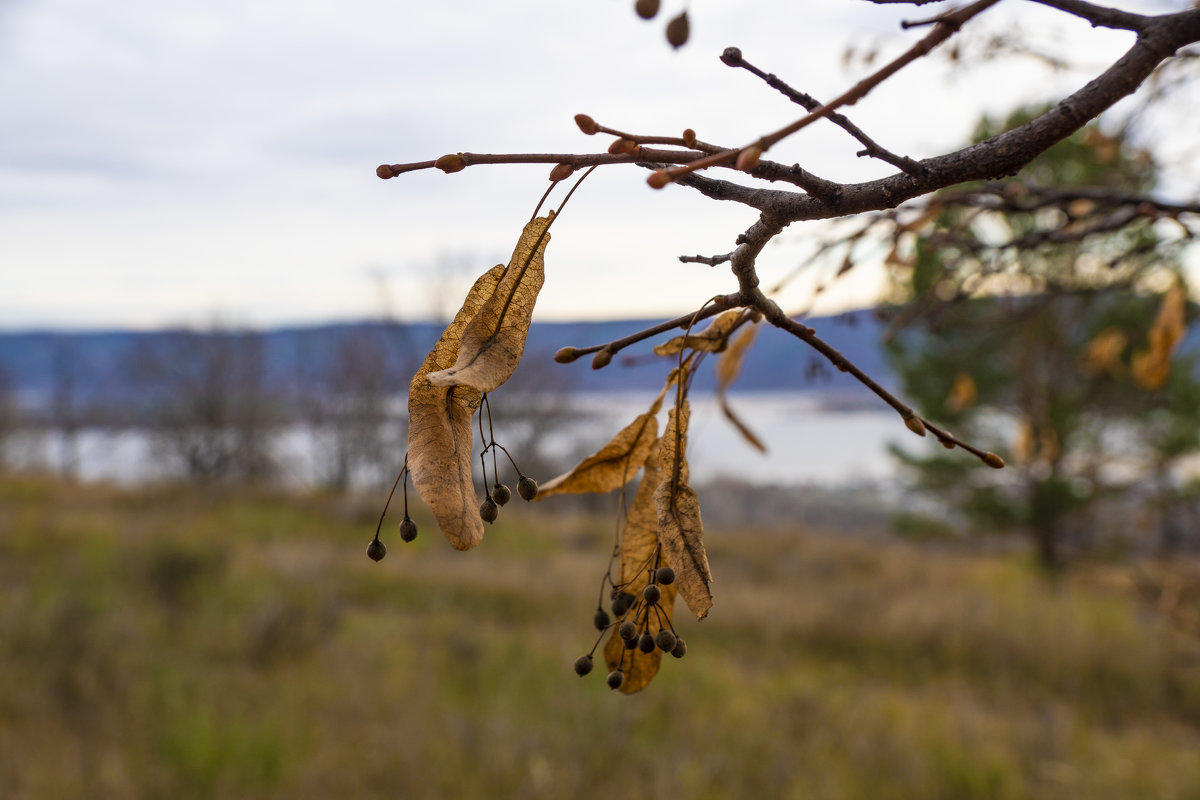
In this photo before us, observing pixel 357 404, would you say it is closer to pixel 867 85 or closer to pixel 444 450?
pixel 444 450

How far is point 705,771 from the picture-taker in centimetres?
391

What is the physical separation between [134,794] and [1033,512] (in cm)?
1173

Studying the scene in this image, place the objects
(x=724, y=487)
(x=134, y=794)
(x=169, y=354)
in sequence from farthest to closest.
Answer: (x=724, y=487)
(x=169, y=354)
(x=134, y=794)

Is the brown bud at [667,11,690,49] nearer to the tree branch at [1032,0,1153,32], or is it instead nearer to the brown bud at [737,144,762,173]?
the brown bud at [737,144,762,173]

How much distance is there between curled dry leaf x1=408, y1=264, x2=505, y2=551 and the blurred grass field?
2.77 metres

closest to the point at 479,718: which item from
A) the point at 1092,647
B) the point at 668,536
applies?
the point at 668,536

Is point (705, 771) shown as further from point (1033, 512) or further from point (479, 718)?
point (1033, 512)

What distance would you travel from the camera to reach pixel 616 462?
22.4 inches

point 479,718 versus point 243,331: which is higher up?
point 243,331

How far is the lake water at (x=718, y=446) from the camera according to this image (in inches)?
728

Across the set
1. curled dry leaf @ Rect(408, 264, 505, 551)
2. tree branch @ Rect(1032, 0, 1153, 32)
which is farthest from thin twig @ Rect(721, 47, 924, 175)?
curled dry leaf @ Rect(408, 264, 505, 551)

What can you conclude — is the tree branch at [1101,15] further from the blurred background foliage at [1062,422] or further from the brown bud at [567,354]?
the blurred background foliage at [1062,422]

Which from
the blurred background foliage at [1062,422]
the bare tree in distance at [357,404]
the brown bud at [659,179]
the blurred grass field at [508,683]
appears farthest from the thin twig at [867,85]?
the bare tree in distance at [357,404]

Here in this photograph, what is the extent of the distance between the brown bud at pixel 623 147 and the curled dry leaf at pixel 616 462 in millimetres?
216
